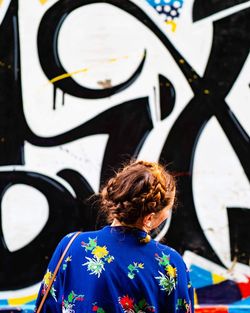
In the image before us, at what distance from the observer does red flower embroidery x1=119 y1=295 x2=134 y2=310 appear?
1926 mm

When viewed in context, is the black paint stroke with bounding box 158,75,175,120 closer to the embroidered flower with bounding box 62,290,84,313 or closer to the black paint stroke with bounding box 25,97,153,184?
the black paint stroke with bounding box 25,97,153,184

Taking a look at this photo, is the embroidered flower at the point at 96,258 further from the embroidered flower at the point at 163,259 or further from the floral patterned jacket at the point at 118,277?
the embroidered flower at the point at 163,259

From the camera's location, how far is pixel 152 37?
4.00 m

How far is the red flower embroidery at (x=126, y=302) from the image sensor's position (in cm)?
193

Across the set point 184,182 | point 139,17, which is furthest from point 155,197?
point 139,17

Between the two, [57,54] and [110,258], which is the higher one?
[57,54]

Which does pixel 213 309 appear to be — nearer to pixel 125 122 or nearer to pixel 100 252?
pixel 125 122

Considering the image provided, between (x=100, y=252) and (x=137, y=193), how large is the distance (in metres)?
0.24

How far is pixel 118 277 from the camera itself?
1936 mm

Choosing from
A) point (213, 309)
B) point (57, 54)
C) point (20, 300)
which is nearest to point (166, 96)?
point (57, 54)

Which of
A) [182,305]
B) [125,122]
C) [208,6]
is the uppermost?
[208,6]

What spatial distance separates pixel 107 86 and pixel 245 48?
994 mm

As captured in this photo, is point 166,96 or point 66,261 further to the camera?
point 166,96

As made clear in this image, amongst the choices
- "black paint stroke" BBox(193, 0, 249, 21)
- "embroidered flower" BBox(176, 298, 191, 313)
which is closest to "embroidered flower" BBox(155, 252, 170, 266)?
"embroidered flower" BBox(176, 298, 191, 313)
